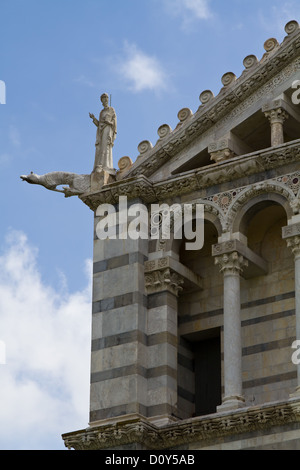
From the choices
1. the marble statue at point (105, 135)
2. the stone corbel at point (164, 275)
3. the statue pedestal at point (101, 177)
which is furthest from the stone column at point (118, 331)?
the marble statue at point (105, 135)

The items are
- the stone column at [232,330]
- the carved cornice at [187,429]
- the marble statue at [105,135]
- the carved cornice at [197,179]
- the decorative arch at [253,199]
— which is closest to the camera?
the carved cornice at [187,429]

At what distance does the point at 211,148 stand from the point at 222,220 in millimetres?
1483

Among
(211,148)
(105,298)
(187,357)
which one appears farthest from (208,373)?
(211,148)

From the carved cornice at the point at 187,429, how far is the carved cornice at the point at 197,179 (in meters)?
4.16

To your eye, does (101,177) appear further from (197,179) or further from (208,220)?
(208,220)

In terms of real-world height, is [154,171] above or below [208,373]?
above

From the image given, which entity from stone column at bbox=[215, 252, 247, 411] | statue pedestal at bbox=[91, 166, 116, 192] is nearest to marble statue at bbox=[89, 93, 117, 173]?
statue pedestal at bbox=[91, 166, 116, 192]

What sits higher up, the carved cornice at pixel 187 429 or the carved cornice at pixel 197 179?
the carved cornice at pixel 197 179

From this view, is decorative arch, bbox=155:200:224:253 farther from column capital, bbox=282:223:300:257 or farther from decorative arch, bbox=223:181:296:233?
column capital, bbox=282:223:300:257

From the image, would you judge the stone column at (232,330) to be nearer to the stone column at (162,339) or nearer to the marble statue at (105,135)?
the stone column at (162,339)

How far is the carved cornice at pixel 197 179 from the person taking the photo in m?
23.0

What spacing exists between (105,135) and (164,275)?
124 inches

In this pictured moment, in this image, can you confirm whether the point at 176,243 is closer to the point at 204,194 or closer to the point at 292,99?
the point at 204,194

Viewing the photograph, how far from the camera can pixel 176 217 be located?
23906 millimetres
